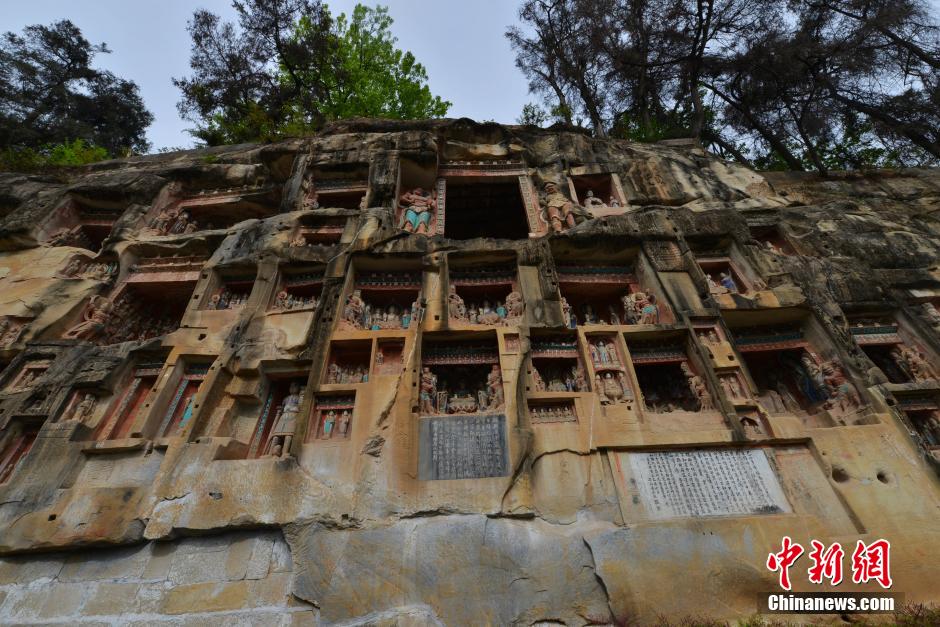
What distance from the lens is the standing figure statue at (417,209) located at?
35.2 feet

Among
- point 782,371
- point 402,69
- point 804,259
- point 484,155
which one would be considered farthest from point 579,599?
point 402,69

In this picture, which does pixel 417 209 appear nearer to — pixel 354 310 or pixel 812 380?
pixel 354 310

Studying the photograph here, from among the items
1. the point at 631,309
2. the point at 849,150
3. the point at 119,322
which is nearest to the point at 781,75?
the point at 849,150

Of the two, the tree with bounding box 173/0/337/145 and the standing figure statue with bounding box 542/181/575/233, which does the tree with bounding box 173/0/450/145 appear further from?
the standing figure statue with bounding box 542/181/575/233

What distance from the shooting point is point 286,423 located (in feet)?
23.3

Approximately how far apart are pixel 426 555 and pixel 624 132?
16855 mm

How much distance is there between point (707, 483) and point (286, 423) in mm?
6286

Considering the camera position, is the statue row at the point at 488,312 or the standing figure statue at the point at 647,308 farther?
the standing figure statue at the point at 647,308

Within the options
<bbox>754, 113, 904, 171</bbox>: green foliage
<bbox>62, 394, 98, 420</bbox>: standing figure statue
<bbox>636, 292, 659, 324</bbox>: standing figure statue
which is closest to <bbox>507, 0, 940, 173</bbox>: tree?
<bbox>754, 113, 904, 171</bbox>: green foliage

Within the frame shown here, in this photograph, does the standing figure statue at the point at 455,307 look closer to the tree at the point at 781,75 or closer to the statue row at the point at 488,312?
the statue row at the point at 488,312

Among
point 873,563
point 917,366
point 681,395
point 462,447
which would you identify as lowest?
point 873,563

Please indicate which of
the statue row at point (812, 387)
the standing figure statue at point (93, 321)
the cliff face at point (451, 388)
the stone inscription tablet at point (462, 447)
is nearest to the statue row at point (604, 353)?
the cliff face at point (451, 388)

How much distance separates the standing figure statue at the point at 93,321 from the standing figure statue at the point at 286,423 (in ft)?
15.3

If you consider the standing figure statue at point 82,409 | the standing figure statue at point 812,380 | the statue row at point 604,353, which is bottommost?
the standing figure statue at point 82,409
